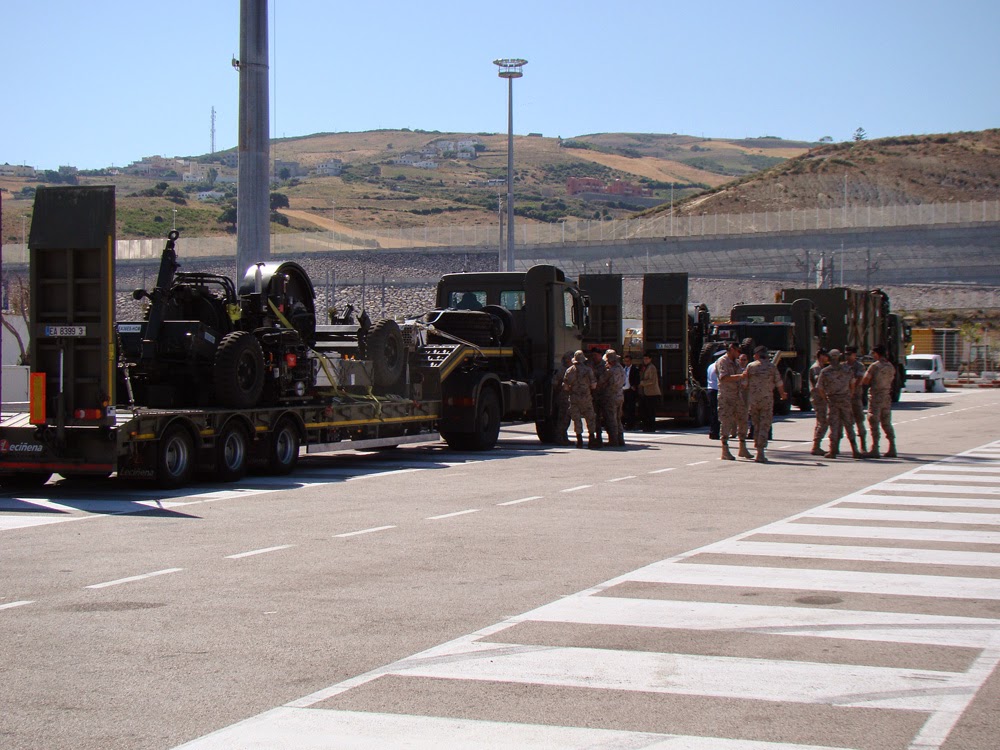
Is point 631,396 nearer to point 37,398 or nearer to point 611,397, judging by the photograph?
point 611,397

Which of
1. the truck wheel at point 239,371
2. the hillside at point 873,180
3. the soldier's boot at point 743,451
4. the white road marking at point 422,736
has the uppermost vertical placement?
the hillside at point 873,180

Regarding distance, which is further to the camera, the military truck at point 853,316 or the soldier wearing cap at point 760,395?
the military truck at point 853,316

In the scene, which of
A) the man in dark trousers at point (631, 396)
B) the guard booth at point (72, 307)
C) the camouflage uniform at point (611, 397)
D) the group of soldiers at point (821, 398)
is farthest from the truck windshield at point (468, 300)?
the guard booth at point (72, 307)

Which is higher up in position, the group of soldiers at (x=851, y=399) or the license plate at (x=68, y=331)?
the license plate at (x=68, y=331)

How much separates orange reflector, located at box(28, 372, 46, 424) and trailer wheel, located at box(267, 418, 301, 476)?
3.43 meters

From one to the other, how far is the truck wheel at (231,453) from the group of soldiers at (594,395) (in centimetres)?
737

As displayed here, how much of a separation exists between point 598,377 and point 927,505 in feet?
31.4

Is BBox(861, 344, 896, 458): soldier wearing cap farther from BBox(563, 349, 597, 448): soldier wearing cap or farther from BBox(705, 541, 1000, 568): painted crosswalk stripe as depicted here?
BBox(705, 541, 1000, 568): painted crosswalk stripe

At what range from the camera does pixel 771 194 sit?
136625mm

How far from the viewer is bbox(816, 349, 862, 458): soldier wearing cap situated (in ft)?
67.7

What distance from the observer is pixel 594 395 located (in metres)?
23.4

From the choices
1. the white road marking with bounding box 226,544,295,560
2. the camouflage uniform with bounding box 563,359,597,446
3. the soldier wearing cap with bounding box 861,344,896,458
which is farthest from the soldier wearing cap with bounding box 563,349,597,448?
the white road marking with bounding box 226,544,295,560

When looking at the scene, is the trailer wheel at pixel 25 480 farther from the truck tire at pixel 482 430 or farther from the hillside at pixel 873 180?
the hillside at pixel 873 180

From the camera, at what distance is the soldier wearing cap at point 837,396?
2062 centimetres
